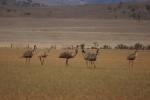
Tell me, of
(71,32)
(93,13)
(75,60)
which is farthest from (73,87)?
(93,13)

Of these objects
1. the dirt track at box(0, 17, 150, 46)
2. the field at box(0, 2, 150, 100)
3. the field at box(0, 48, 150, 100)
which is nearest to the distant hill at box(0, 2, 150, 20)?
the field at box(0, 2, 150, 100)

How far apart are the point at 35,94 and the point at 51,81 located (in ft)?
12.4

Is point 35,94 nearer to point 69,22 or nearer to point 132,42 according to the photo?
point 132,42

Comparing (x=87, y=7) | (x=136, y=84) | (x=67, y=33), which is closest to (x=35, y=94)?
(x=136, y=84)

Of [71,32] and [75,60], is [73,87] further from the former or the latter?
[71,32]

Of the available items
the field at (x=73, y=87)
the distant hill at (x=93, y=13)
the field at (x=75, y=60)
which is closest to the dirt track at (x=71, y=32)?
the field at (x=75, y=60)

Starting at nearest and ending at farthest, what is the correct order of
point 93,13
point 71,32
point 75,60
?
point 75,60 < point 71,32 < point 93,13

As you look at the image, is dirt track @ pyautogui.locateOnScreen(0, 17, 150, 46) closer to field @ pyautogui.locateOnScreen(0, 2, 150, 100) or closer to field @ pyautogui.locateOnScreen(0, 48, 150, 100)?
field @ pyautogui.locateOnScreen(0, 2, 150, 100)

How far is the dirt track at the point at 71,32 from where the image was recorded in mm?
74488

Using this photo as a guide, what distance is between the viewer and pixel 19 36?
3078 inches

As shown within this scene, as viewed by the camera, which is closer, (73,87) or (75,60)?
(73,87)

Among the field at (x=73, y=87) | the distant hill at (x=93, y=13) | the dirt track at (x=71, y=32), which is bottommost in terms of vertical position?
the field at (x=73, y=87)

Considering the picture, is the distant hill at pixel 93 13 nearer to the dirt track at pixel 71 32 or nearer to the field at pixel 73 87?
the dirt track at pixel 71 32

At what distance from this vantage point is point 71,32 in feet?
283
